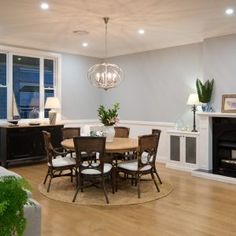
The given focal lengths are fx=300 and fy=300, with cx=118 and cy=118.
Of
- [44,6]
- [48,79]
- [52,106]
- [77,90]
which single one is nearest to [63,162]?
[44,6]

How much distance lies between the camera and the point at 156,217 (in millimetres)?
3711

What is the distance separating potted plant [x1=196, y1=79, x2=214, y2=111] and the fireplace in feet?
1.21

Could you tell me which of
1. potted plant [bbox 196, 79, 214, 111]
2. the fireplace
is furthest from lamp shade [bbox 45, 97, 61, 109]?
the fireplace

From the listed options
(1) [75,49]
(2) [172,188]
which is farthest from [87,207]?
(1) [75,49]

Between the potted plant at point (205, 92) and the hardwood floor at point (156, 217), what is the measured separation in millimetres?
1886

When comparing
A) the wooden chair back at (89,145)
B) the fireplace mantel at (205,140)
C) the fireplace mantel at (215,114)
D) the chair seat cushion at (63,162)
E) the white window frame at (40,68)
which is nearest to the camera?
the wooden chair back at (89,145)

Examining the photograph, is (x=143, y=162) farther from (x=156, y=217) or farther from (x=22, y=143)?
(x=22, y=143)

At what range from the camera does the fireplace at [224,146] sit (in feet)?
18.3

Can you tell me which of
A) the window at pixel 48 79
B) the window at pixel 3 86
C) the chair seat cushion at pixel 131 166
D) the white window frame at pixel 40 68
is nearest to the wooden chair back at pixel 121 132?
the chair seat cushion at pixel 131 166

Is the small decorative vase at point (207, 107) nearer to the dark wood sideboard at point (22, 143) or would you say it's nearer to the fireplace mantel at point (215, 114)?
the fireplace mantel at point (215, 114)

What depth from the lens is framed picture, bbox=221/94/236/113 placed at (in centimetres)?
566

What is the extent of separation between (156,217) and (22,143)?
12.9 ft

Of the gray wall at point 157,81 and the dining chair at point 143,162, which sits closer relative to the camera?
the dining chair at point 143,162

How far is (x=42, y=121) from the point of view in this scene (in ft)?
24.5
